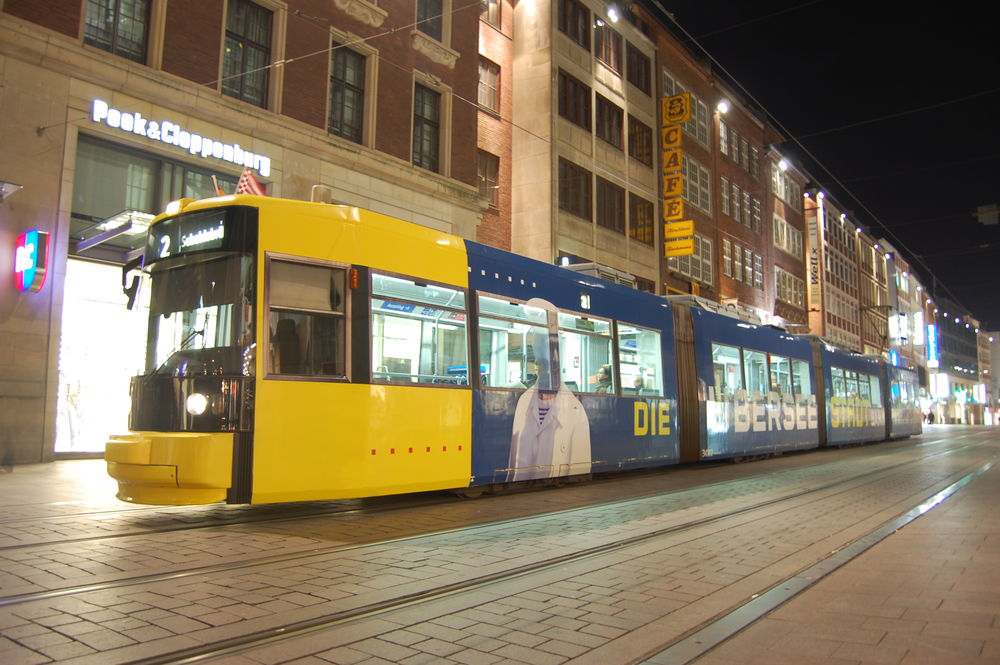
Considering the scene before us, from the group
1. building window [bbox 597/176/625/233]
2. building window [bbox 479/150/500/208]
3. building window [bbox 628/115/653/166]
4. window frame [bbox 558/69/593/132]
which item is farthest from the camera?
building window [bbox 628/115/653/166]

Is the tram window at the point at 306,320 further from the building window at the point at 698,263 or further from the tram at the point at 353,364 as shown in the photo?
the building window at the point at 698,263

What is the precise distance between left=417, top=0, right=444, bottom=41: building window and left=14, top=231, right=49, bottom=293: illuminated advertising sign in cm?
1157

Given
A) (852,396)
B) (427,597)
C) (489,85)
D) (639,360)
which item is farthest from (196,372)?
(852,396)

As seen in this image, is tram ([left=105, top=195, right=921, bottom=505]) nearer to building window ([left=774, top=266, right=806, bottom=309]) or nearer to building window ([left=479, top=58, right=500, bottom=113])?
Result: building window ([left=479, top=58, right=500, bottom=113])

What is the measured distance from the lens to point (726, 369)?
1717 centimetres

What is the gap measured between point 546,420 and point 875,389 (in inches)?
887

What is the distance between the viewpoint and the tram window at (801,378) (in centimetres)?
2092

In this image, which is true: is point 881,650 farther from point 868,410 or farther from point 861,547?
point 868,410

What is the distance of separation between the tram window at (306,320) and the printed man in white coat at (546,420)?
3.24 metres

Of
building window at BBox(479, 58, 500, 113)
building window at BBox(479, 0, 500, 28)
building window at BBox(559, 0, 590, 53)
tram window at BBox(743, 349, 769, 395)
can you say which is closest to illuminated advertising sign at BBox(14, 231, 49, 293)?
tram window at BBox(743, 349, 769, 395)

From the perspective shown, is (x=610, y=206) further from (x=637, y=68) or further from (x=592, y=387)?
(x=592, y=387)

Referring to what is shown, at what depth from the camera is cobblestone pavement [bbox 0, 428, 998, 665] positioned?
4039 mm

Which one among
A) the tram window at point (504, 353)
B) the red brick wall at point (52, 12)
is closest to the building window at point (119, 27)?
the red brick wall at point (52, 12)

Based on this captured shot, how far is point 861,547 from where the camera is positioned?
698cm
